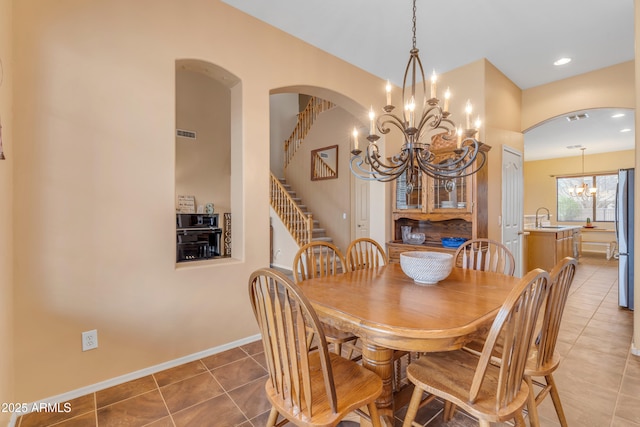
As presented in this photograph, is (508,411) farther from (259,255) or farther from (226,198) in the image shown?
(226,198)

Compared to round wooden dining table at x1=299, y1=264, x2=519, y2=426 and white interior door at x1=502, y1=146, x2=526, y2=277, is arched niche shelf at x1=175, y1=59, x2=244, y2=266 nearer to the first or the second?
round wooden dining table at x1=299, y1=264, x2=519, y2=426

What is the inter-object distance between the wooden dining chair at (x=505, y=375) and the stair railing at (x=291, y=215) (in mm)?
4174

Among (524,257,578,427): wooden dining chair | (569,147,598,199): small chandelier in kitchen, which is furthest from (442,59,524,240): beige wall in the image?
(569,147,598,199): small chandelier in kitchen

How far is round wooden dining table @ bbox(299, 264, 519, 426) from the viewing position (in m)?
1.21

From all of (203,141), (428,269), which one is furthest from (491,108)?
(203,141)

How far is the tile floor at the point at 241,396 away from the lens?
1.77 m

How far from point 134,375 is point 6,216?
4.34ft

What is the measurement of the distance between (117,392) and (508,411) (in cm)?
230

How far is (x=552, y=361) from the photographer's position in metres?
1.53

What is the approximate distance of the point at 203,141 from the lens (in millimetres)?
5715

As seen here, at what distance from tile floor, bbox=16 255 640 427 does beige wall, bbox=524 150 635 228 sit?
7.84 m

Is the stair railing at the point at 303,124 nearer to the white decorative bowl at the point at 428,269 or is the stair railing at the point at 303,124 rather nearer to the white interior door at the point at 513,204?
the white interior door at the point at 513,204

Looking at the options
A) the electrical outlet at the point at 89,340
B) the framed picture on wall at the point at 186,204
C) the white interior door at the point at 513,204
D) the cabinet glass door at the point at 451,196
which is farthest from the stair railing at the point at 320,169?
the electrical outlet at the point at 89,340

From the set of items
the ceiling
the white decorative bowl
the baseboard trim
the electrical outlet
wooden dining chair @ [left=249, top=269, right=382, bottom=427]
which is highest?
the ceiling
